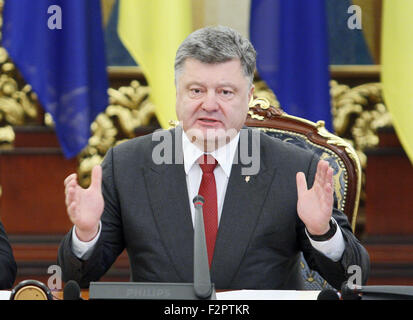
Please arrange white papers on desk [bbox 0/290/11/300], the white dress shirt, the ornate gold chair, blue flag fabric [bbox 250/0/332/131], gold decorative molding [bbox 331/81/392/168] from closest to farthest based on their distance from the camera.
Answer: white papers on desk [bbox 0/290/11/300]
the white dress shirt
the ornate gold chair
blue flag fabric [bbox 250/0/332/131]
gold decorative molding [bbox 331/81/392/168]

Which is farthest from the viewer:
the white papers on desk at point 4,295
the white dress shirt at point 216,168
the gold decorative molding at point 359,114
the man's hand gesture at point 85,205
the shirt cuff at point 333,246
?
the gold decorative molding at point 359,114

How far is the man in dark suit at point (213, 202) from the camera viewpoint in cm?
221

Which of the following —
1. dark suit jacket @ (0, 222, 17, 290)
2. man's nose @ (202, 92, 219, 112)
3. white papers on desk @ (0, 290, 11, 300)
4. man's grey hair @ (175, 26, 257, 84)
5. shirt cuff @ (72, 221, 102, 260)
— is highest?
man's grey hair @ (175, 26, 257, 84)

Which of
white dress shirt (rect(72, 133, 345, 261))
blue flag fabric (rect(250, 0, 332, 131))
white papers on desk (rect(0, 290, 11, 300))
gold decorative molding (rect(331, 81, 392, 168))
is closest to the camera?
white papers on desk (rect(0, 290, 11, 300))

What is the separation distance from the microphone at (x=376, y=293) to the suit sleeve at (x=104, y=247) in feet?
2.44

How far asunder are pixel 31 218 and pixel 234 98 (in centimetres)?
214

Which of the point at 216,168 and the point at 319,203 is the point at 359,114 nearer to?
the point at 216,168

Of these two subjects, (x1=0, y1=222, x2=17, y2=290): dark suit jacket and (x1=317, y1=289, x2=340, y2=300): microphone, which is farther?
(x1=0, y1=222, x2=17, y2=290): dark suit jacket

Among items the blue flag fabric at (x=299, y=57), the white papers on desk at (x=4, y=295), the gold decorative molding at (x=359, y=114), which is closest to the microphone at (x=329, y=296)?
the white papers on desk at (x=4, y=295)

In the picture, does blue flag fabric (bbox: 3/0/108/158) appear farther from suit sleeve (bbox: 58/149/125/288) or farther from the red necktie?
the red necktie

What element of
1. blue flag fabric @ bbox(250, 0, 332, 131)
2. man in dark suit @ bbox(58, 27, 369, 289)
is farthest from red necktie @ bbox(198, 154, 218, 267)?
blue flag fabric @ bbox(250, 0, 332, 131)

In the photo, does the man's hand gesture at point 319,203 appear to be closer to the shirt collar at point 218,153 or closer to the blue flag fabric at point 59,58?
the shirt collar at point 218,153

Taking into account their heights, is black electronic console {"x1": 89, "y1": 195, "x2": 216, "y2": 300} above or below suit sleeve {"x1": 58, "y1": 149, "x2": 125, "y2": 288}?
above

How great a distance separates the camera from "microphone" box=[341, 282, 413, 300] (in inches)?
68.6
